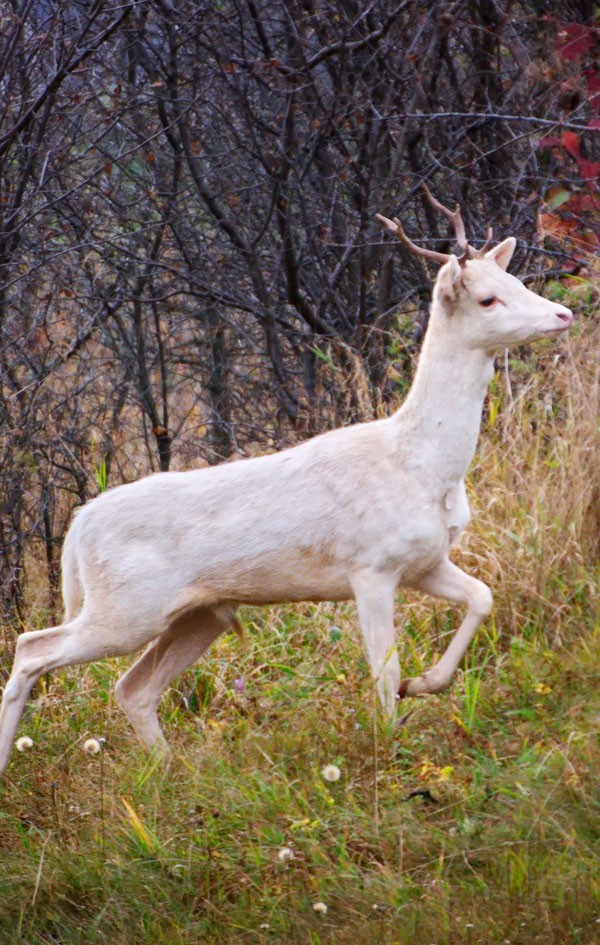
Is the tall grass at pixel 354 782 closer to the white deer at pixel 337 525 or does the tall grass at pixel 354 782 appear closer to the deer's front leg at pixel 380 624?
the deer's front leg at pixel 380 624

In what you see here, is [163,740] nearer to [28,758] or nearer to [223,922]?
[28,758]

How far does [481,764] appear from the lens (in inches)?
200

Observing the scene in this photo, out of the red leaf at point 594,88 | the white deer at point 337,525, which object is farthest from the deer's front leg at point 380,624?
the red leaf at point 594,88

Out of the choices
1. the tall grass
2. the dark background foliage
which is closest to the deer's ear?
the tall grass

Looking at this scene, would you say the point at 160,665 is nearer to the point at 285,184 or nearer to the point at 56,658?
the point at 56,658

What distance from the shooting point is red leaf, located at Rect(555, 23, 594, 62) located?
24.7 feet

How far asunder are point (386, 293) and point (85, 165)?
2.72 metres

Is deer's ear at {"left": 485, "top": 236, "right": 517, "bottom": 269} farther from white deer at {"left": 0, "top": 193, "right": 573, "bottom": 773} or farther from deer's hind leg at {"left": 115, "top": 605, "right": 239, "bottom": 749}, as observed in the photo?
deer's hind leg at {"left": 115, "top": 605, "right": 239, "bottom": 749}

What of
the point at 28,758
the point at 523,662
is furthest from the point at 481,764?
the point at 28,758

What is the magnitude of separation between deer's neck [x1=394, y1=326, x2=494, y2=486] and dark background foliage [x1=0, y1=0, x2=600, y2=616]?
2705mm

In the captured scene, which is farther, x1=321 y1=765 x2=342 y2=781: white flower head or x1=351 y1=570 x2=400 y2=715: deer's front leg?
x1=351 y1=570 x2=400 y2=715: deer's front leg

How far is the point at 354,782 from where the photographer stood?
511 cm

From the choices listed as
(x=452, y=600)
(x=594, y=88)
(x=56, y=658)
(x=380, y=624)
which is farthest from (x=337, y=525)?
(x=594, y=88)

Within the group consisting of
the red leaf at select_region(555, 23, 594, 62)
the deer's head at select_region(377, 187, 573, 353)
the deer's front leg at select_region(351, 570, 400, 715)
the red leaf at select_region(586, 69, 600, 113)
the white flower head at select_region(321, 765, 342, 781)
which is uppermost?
the red leaf at select_region(555, 23, 594, 62)
